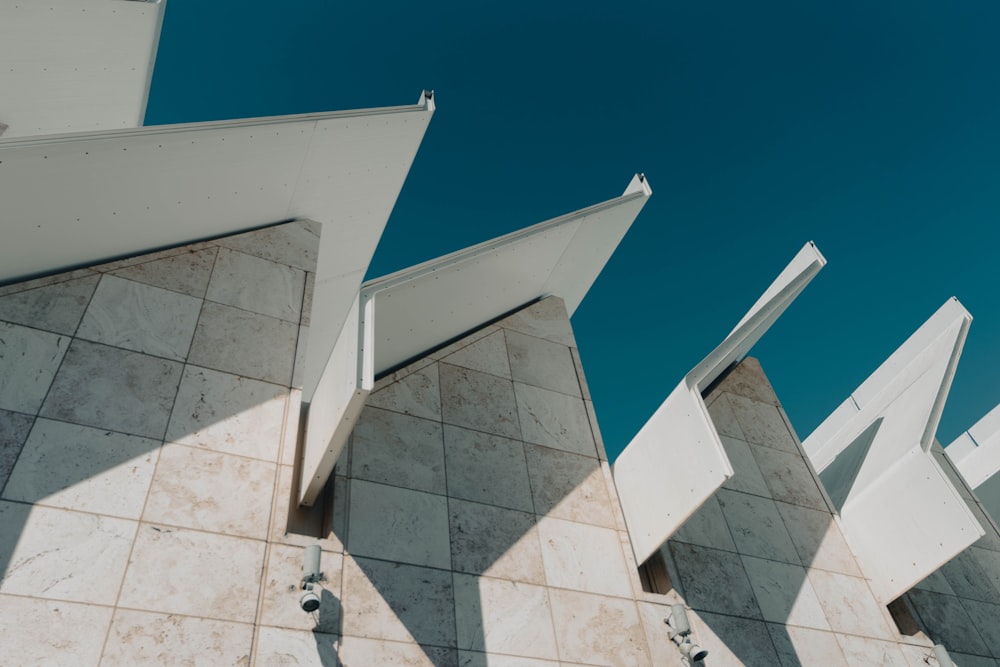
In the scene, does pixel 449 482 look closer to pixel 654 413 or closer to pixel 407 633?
pixel 407 633

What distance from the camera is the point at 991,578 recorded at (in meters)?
11.5

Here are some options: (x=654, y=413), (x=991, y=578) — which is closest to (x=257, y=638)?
(x=654, y=413)

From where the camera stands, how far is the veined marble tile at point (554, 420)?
31.2 feet

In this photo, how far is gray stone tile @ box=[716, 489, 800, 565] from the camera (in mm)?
9688

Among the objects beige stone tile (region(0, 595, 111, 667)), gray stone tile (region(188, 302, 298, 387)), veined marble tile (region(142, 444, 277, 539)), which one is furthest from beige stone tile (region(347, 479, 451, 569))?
beige stone tile (region(0, 595, 111, 667))

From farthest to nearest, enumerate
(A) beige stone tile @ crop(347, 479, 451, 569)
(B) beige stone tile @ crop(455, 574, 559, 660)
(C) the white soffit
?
(C) the white soffit → (A) beige stone tile @ crop(347, 479, 451, 569) → (B) beige stone tile @ crop(455, 574, 559, 660)

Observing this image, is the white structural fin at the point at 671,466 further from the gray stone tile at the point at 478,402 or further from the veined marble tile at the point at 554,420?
the gray stone tile at the point at 478,402

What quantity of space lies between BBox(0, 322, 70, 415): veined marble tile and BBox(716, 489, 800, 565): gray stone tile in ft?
26.7

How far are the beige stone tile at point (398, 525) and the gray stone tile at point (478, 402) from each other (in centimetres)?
142

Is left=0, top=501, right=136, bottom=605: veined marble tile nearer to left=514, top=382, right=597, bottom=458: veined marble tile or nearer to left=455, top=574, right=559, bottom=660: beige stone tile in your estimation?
left=455, top=574, right=559, bottom=660: beige stone tile

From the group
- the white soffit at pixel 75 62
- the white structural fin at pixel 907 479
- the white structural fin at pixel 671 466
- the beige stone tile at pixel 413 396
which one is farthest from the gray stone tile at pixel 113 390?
the white structural fin at pixel 907 479

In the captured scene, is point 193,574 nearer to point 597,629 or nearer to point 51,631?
point 51,631

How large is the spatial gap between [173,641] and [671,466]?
5433mm

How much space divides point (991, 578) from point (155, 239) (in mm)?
13085
